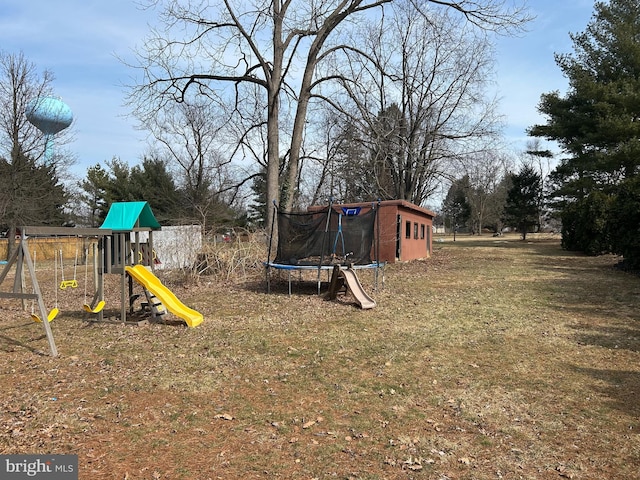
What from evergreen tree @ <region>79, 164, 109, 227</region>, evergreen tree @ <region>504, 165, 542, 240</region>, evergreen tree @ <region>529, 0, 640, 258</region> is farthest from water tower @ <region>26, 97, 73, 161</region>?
evergreen tree @ <region>504, 165, 542, 240</region>

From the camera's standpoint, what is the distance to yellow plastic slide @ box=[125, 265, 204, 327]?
687cm

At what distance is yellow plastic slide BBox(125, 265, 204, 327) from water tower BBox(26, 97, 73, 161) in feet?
69.9

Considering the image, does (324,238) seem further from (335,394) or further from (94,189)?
(94,189)

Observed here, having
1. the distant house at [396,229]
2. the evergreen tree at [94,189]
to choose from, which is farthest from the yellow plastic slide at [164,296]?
the evergreen tree at [94,189]

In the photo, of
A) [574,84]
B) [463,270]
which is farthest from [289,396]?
[574,84]

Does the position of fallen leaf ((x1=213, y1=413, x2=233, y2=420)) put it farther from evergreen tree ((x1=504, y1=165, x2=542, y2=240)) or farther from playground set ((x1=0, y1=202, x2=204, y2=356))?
evergreen tree ((x1=504, y1=165, x2=542, y2=240))

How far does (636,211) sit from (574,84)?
17.2 meters

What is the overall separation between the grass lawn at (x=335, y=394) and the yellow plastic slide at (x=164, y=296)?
26 cm

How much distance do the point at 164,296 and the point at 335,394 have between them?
13.0 feet

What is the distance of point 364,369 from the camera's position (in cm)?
495

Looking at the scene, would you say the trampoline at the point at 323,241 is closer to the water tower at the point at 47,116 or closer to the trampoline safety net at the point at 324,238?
the trampoline safety net at the point at 324,238

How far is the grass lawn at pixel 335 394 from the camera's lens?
3.07 meters

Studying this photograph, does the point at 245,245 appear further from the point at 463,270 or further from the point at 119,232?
the point at 463,270

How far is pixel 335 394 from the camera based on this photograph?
4238mm
